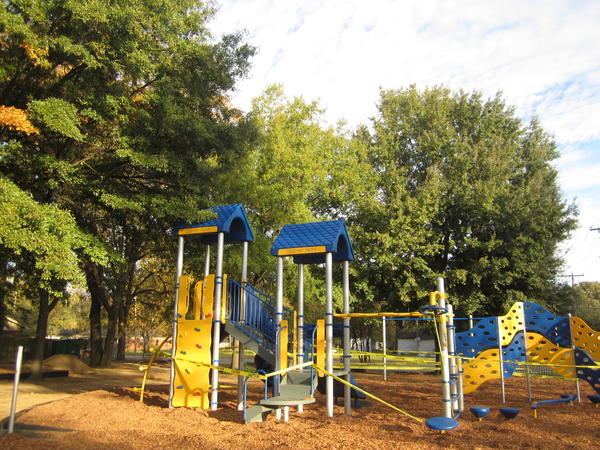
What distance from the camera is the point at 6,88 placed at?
12422 mm

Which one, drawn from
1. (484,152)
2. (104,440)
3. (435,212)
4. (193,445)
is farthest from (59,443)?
(484,152)

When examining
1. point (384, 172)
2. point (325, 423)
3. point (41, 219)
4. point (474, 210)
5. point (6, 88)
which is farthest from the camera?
point (384, 172)

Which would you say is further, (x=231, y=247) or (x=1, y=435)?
(x=231, y=247)

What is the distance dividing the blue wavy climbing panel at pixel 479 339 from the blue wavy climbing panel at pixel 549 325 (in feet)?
3.71

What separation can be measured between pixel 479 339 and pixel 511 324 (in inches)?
40.6

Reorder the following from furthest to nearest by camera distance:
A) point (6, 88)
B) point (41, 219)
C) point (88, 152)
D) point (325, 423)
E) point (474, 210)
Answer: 1. point (474, 210)
2. point (88, 152)
3. point (6, 88)
4. point (41, 219)
5. point (325, 423)

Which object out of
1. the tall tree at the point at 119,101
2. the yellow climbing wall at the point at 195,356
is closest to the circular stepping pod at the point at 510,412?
the yellow climbing wall at the point at 195,356

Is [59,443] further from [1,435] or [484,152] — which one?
[484,152]

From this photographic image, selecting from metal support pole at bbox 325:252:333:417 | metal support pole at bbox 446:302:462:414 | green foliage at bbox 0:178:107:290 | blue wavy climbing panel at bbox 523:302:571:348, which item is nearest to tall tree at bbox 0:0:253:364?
green foliage at bbox 0:178:107:290

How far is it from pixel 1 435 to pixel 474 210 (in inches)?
896

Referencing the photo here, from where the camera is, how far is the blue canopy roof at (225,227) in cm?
1148

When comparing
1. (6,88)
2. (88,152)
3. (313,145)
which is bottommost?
(88,152)

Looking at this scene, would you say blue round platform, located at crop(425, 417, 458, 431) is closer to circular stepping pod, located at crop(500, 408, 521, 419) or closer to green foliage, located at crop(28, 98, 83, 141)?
circular stepping pod, located at crop(500, 408, 521, 419)

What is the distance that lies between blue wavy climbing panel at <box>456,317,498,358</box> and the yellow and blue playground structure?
27 millimetres
